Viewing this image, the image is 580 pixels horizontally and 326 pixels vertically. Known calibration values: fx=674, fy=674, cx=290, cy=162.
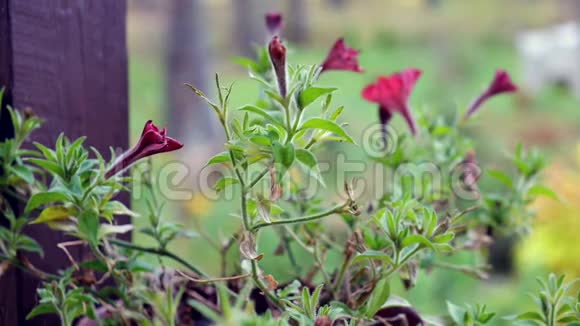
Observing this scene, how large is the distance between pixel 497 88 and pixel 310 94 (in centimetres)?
42

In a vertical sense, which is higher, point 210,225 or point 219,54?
point 219,54

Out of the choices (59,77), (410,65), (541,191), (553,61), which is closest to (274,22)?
(59,77)

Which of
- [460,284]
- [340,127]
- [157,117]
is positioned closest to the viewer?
[340,127]

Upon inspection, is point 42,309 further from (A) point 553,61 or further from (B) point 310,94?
(A) point 553,61

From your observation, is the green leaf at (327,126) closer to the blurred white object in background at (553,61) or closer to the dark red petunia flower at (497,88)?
the dark red petunia flower at (497,88)

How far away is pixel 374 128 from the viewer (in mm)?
805

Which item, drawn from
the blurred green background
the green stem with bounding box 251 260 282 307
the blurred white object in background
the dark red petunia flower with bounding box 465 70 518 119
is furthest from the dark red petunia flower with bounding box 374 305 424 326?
the blurred white object in background

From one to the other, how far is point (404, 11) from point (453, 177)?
7.68 m

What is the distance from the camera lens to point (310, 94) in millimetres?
468

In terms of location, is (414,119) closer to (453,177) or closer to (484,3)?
(453,177)

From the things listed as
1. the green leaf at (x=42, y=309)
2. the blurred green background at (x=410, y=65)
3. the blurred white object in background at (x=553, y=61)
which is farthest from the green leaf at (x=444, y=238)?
the blurred white object in background at (x=553, y=61)

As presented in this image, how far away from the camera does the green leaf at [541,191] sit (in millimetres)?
707

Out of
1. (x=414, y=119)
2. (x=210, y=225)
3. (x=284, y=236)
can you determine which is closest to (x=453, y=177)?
(x=414, y=119)

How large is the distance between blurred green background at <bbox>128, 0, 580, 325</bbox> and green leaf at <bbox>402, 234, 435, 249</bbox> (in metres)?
1.79
